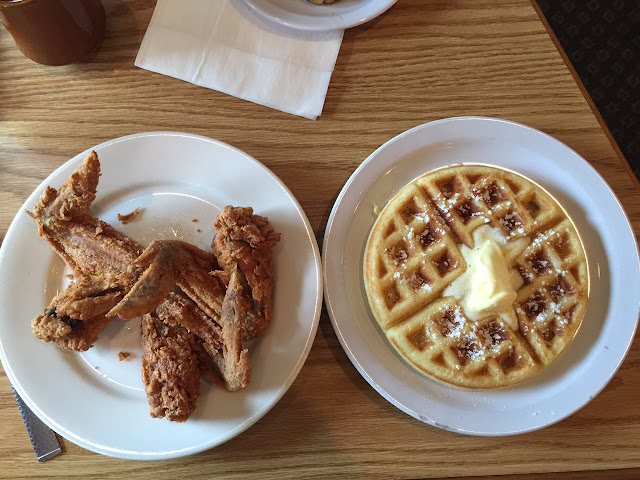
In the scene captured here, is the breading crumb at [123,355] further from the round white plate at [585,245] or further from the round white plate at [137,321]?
the round white plate at [585,245]

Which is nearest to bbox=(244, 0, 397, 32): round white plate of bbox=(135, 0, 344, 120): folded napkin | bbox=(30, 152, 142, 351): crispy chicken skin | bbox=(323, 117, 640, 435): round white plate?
bbox=(135, 0, 344, 120): folded napkin

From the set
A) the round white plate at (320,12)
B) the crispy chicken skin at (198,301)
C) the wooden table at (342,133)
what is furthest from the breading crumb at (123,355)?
the round white plate at (320,12)

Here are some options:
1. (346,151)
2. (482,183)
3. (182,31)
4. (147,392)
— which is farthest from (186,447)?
(182,31)

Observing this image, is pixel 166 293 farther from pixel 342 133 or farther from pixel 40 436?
pixel 342 133

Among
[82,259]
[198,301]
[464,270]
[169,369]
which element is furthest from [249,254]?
[464,270]

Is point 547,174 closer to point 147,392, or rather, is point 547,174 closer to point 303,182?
point 303,182
